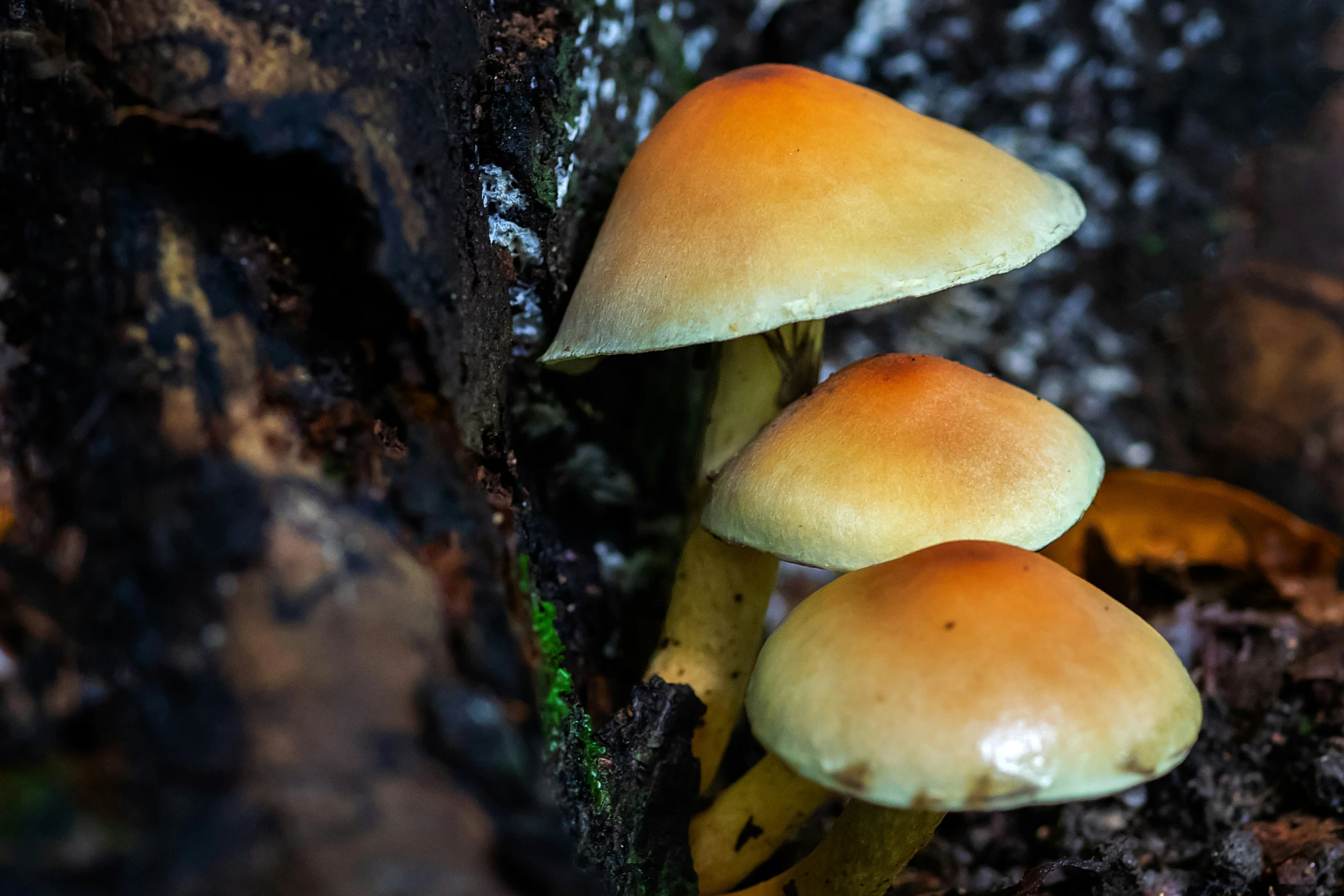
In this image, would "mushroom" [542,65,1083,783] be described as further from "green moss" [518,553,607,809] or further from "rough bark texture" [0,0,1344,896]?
"green moss" [518,553,607,809]

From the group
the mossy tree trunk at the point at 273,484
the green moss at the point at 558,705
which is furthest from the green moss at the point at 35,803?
the green moss at the point at 558,705

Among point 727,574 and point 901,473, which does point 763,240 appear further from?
point 727,574

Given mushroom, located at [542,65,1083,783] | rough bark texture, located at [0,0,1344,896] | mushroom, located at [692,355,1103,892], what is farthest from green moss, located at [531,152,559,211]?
mushroom, located at [692,355,1103,892]

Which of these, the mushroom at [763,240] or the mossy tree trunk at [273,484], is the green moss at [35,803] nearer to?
the mossy tree trunk at [273,484]

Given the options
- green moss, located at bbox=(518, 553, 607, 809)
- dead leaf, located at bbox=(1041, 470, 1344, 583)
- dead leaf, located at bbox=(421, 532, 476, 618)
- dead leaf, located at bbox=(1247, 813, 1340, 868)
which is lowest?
dead leaf, located at bbox=(1041, 470, 1344, 583)

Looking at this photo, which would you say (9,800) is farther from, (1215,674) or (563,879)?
(1215,674)
